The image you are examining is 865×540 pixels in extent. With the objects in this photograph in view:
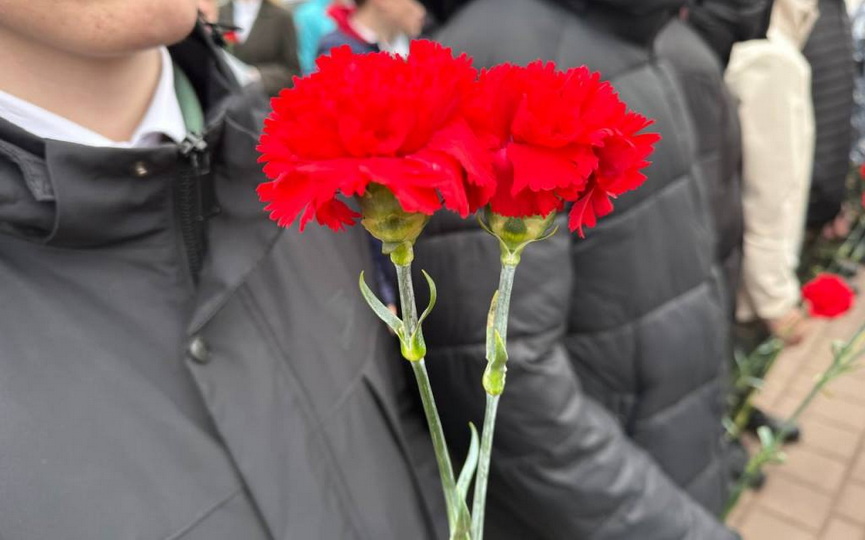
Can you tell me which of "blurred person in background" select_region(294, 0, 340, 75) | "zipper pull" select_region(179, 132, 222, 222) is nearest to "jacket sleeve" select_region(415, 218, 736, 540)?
"zipper pull" select_region(179, 132, 222, 222)

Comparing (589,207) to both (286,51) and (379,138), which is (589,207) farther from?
(286,51)

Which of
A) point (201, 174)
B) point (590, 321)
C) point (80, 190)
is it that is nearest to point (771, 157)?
point (590, 321)

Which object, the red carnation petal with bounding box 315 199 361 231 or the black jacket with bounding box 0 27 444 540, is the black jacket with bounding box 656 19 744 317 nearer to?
the black jacket with bounding box 0 27 444 540

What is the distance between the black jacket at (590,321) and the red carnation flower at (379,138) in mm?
528

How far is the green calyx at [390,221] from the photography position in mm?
243

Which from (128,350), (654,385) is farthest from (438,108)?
(654,385)

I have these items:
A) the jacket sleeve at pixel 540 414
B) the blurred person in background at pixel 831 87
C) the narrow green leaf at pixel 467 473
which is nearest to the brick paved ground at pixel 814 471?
the blurred person in background at pixel 831 87

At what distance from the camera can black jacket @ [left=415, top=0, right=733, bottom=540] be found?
0.80 metres

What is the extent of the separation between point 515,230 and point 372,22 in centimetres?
215

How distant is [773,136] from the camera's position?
1579mm

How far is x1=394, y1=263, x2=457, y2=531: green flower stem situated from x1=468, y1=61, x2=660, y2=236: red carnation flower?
5cm

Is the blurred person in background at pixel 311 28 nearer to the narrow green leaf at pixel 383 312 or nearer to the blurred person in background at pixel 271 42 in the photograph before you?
the blurred person in background at pixel 271 42

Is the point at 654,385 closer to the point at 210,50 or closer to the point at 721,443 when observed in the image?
the point at 721,443

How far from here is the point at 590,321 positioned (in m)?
0.96
